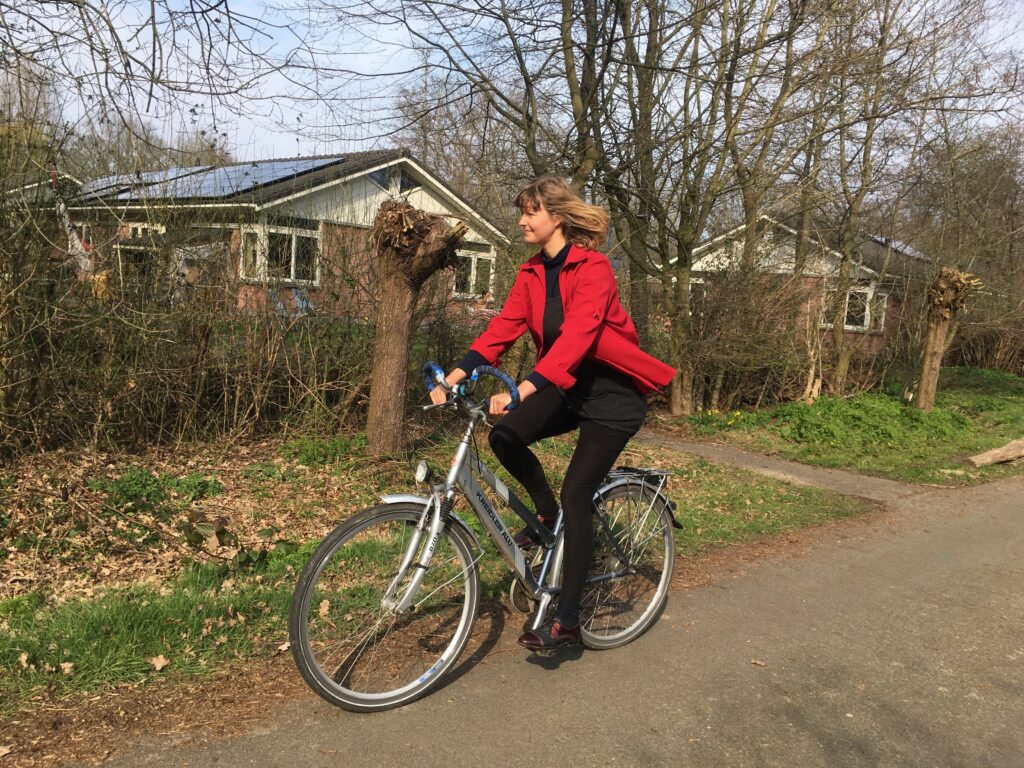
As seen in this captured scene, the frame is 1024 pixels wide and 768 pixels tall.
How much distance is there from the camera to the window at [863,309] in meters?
15.1

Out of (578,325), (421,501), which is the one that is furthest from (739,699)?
(578,325)

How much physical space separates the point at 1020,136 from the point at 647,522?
2126 centimetres

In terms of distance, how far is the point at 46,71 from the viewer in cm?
529

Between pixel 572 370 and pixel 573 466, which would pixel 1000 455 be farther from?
pixel 572 370

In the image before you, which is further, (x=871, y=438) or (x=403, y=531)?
(x=871, y=438)

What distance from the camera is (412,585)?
3.23 m

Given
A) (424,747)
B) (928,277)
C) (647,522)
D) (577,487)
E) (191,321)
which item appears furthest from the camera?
(928,277)

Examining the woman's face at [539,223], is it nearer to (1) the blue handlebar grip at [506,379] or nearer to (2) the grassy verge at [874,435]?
(1) the blue handlebar grip at [506,379]

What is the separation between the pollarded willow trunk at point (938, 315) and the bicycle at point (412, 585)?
12326 millimetres

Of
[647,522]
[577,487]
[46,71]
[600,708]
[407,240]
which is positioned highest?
[46,71]

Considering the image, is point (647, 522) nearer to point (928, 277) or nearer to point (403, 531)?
point (403, 531)

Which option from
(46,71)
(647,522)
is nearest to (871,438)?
(647,522)

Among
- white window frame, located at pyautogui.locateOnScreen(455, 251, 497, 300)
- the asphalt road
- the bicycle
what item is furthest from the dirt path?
the bicycle

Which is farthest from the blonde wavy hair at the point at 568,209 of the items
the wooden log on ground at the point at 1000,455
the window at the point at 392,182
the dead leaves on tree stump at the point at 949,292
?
the dead leaves on tree stump at the point at 949,292
